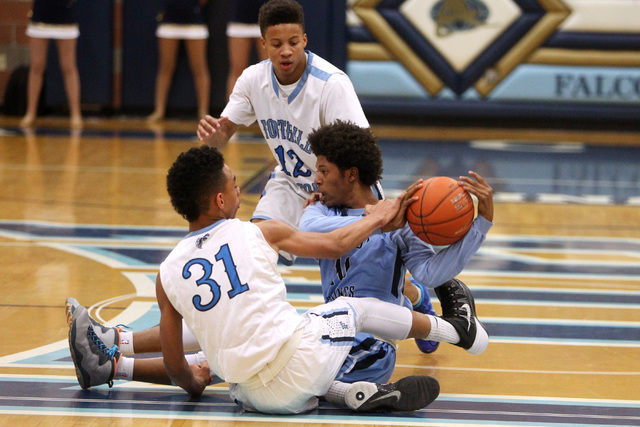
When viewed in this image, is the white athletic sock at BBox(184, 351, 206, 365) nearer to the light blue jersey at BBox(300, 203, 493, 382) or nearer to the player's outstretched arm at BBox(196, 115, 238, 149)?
the light blue jersey at BBox(300, 203, 493, 382)

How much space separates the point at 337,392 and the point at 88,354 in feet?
2.95

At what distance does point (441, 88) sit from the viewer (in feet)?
39.9

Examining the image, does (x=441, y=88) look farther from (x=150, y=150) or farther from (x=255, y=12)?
(x=150, y=150)

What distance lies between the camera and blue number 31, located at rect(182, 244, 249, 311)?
3027mm

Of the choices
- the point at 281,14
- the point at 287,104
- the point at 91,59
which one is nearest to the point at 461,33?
the point at 91,59

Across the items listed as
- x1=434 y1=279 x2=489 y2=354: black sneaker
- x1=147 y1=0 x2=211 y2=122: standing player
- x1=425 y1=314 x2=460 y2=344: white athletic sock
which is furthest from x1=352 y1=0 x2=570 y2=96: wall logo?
x1=425 y1=314 x2=460 y2=344: white athletic sock

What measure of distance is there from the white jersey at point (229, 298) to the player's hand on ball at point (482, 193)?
81 centimetres

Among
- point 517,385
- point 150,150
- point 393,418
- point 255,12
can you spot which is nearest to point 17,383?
point 393,418

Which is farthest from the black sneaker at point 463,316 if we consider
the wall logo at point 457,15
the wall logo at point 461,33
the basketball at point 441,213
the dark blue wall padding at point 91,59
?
the dark blue wall padding at point 91,59

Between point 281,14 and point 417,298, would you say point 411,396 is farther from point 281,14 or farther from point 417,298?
point 281,14

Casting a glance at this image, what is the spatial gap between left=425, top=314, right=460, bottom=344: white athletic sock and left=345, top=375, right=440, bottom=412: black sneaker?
35cm

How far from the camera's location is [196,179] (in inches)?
121

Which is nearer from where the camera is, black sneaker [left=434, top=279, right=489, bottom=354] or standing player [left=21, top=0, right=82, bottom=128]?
black sneaker [left=434, top=279, right=489, bottom=354]

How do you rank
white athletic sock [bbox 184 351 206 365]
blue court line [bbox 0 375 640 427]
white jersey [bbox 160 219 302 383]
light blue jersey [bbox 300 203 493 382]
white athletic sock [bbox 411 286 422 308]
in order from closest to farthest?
white jersey [bbox 160 219 302 383], blue court line [bbox 0 375 640 427], light blue jersey [bbox 300 203 493 382], white athletic sock [bbox 184 351 206 365], white athletic sock [bbox 411 286 422 308]
